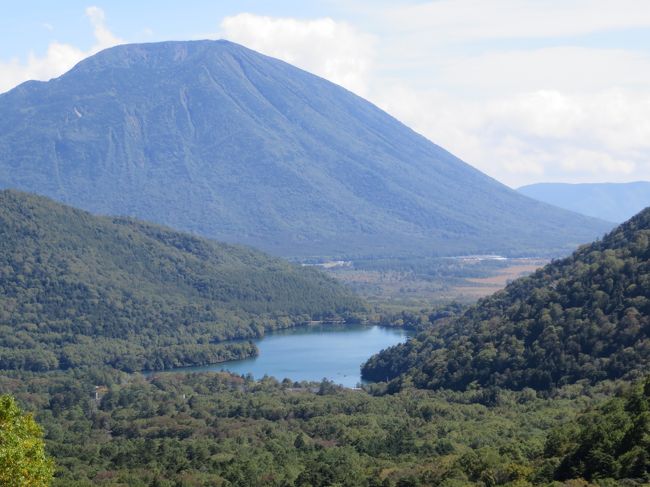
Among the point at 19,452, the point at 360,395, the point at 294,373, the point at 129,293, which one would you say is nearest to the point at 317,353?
the point at 294,373

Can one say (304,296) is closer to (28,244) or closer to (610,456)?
(28,244)

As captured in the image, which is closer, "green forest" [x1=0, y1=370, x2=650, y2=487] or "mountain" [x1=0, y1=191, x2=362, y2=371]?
"green forest" [x1=0, y1=370, x2=650, y2=487]

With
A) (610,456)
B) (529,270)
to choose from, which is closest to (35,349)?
(610,456)

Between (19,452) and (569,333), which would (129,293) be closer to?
(569,333)

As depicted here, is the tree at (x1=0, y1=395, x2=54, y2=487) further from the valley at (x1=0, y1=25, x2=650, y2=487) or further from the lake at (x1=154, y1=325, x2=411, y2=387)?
the lake at (x1=154, y1=325, x2=411, y2=387)

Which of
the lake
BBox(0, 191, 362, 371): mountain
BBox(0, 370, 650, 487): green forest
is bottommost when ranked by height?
BBox(0, 370, 650, 487): green forest

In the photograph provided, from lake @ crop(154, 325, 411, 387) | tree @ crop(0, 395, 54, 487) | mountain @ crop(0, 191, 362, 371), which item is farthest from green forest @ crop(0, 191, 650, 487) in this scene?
lake @ crop(154, 325, 411, 387)
